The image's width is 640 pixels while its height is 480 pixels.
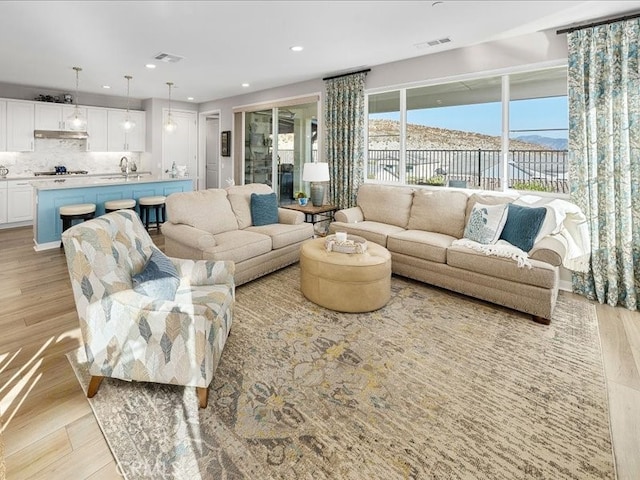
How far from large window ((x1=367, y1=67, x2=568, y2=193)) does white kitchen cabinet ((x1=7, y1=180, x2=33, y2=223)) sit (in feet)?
20.8

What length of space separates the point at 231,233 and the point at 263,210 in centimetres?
67

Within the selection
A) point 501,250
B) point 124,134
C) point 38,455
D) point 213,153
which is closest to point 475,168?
point 501,250

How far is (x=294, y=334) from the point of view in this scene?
2.82 meters

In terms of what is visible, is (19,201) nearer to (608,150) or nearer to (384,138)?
(384,138)

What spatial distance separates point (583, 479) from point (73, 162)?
30.2 feet

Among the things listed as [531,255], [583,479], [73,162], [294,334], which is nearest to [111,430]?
[294,334]

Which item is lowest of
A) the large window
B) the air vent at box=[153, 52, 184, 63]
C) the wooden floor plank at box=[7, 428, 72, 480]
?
the wooden floor plank at box=[7, 428, 72, 480]

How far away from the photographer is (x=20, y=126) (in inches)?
263

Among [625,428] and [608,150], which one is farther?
[608,150]

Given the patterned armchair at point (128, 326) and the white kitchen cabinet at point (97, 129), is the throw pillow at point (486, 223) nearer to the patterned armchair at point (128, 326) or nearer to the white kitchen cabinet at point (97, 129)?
the patterned armchair at point (128, 326)

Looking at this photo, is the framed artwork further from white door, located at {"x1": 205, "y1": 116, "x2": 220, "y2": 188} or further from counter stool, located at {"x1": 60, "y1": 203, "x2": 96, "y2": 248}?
counter stool, located at {"x1": 60, "y1": 203, "x2": 96, "y2": 248}

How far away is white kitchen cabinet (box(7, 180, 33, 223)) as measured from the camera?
21.2ft

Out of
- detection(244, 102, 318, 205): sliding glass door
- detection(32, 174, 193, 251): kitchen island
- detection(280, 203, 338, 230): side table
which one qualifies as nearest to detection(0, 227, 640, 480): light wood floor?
detection(32, 174, 193, 251): kitchen island

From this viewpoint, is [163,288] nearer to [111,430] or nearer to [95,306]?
[95,306]
